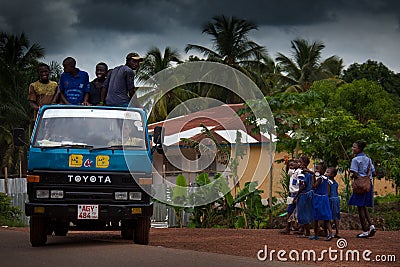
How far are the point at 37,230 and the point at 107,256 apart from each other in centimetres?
199

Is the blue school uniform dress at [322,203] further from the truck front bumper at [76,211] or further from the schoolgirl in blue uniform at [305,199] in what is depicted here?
the truck front bumper at [76,211]

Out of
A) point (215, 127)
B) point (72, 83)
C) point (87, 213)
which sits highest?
point (215, 127)

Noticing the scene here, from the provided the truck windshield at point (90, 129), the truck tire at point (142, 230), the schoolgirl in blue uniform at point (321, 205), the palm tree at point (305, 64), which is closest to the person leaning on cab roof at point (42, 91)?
the truck windshield at point (90, 129)

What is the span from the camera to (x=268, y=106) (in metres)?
19.2

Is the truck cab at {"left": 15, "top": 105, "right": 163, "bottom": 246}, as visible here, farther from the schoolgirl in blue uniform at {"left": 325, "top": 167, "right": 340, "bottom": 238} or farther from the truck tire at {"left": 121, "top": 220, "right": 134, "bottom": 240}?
the schoolgirl in blue uniform at {"left": 325, "top": 167, "right": 340, "bottom": 238}

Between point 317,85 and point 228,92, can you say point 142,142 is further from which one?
point 228,92

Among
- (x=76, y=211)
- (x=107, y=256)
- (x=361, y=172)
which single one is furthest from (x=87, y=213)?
(x=361, y=172)

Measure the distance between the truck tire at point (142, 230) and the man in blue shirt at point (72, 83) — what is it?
2580 millimetres

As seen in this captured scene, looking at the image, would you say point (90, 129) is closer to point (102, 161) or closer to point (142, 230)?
point (102, 161)

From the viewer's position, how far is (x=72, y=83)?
13000 mm

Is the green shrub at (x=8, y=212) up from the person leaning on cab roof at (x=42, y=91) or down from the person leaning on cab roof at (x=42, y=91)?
down

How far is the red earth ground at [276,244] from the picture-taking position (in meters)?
10.2

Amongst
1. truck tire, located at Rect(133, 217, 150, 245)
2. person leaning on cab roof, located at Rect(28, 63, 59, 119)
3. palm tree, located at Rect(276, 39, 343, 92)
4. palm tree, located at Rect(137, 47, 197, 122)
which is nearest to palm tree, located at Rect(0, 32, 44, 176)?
palm tree, located at Rect(137, 47, 197, 122)

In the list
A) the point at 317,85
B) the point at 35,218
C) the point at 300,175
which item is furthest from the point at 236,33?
the point at 35,218
